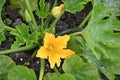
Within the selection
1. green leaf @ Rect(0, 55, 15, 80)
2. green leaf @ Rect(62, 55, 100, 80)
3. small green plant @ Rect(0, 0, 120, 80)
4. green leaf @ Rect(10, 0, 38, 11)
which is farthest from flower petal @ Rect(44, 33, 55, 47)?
green leaf @ Rect(10, 0, 38, 11)

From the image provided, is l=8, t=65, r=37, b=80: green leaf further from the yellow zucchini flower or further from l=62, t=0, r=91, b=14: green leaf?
l=62, t=0, r=91, b=14: green leaf

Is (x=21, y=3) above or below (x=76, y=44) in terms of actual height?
above

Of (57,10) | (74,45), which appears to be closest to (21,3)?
(57,10)

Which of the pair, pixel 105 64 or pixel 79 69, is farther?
pixel 105 64

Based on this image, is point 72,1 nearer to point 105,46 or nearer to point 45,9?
point 45,9

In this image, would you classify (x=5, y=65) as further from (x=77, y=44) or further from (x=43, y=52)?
(x=77, y=44)

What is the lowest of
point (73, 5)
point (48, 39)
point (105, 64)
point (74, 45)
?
point (105, 64)
